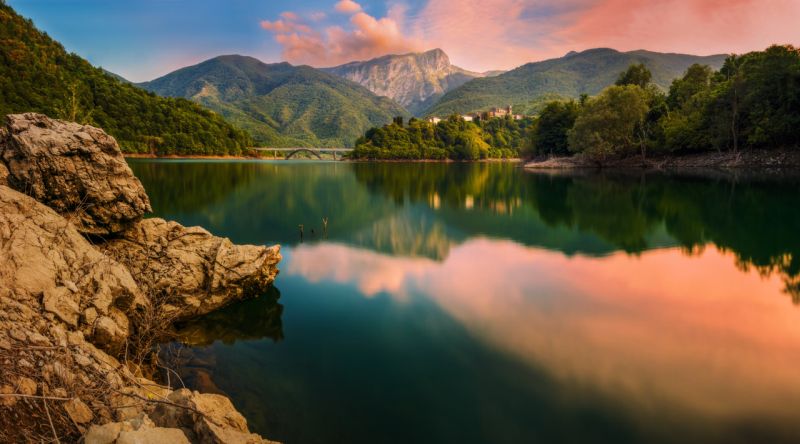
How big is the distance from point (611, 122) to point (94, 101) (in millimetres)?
150832

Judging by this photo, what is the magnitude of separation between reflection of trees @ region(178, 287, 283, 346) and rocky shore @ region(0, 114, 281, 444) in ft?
1.23

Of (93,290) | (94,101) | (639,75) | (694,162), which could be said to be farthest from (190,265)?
(94,101)

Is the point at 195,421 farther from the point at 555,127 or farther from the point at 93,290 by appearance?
the point at 555,127

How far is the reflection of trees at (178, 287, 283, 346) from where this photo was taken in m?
Result: 10.7

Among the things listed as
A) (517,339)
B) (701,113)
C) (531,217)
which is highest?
(701,113)

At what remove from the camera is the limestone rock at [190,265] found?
37.0ft

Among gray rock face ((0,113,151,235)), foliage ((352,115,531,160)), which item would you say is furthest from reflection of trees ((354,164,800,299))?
foliage ((352,115,531,160))

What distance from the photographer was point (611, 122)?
79500 millimetres

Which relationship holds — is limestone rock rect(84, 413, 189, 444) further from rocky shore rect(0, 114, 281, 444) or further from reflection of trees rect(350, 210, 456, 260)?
reflection of trees rect(350, 210, 456, 260)

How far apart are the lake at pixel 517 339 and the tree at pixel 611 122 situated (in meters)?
61.0

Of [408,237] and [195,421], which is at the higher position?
[195,421]

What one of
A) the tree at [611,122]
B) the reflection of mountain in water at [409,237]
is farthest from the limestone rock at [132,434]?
the tree at [611,122]

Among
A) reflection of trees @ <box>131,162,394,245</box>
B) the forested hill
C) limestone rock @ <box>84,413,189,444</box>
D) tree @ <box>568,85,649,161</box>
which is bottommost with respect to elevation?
reflection of trees @ <box>131,162,394,245</box>

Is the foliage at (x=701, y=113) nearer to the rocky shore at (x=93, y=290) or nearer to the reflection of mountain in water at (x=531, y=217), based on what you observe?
the reflection of mountain in water at (x=531, y=217)
